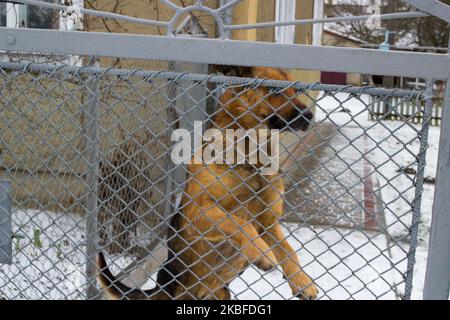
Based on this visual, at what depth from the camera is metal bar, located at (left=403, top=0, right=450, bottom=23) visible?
5.79ft

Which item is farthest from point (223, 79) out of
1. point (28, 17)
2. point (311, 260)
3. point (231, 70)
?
point (28, 17)

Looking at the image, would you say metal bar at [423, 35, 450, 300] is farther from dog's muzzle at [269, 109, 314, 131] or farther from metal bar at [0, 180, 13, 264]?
metal bar at [0, 180, 13, 264]

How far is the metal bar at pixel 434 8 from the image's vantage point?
1765 mm

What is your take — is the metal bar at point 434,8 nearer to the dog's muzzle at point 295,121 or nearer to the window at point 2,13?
the dog's muzzle at point 295,121

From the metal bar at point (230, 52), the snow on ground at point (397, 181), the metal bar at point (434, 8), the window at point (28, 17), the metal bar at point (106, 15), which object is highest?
the metal bar at point (434, 8)

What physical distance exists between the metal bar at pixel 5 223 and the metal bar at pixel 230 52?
20.3 inches

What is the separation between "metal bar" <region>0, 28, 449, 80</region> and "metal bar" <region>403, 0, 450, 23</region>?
4.7 inches

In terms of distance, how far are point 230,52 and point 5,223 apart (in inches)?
41.7

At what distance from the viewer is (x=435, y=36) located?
27328 millimetres

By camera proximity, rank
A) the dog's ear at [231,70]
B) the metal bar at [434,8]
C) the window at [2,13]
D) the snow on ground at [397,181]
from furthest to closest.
A: 1. the window at [2,13]
2. the dog's ear at [231,70]
3. the snow on ground at [397,181]
4. the metal bar at [434,8]

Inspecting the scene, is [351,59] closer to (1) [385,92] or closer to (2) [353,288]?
(1) [385,92]

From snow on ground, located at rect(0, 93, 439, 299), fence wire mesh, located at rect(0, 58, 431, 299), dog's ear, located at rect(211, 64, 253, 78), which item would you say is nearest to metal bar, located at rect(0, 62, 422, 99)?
fence wire mesh, located at rect(0, 58, 431, 299)

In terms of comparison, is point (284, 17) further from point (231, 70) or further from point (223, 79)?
point (223, 79)

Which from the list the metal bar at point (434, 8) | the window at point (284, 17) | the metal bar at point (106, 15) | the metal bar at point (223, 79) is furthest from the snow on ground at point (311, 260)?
the window at point (284, 17)
